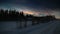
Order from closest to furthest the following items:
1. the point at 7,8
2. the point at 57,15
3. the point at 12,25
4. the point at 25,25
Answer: the point at 7,8 < the point at 57,15 < the point at 12,25 < the point at 25,25

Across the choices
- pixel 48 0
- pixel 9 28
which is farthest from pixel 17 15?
pixel 48 0

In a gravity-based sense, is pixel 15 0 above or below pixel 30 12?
above

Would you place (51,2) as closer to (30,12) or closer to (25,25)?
(30,12)

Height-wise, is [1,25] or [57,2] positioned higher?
[57,2]

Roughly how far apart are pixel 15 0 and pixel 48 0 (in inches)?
15.3

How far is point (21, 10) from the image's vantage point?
1.56 metres

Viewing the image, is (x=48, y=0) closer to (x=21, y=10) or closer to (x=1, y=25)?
(x=21, y=10)

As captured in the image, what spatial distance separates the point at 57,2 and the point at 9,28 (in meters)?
0.64

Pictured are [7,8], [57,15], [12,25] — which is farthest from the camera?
[12,25]

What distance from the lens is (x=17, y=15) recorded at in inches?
58.0

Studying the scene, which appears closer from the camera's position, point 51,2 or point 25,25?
point 51,2

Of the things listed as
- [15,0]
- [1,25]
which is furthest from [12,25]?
[15,0]

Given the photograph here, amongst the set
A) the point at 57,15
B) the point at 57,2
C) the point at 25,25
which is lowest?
the point at 25,25

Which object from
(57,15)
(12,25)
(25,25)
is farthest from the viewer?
(25,25)
